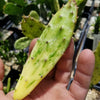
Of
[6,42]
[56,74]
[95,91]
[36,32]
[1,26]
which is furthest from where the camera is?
[1,26]

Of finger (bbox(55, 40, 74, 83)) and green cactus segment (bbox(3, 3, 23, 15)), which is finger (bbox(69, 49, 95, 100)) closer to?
finger (bbox(55, 40, 74, 83))

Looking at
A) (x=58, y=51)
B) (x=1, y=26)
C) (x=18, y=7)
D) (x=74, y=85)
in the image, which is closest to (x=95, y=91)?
(x=74, y=85)

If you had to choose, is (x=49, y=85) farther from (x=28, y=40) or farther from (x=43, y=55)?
(x=28, y=40)

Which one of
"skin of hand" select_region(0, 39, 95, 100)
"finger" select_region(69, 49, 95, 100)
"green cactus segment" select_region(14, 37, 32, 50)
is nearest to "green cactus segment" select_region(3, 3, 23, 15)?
"green cactus segment" select_region(14, 37, 32, 50)

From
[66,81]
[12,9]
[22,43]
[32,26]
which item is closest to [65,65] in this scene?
[66,81]

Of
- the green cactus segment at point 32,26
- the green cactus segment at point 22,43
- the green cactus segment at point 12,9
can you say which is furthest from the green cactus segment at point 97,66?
the green cactus segment at point 12,9

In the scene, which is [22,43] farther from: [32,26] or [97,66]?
[97,66]

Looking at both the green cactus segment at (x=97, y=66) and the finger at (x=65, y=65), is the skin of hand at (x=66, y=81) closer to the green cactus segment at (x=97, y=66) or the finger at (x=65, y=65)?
the finger at (x=65, y=65)
